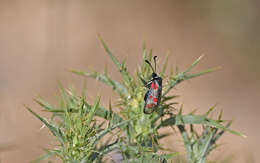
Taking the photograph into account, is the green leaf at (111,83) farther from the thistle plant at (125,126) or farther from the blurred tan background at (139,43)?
the blurred tan background at (139,43)

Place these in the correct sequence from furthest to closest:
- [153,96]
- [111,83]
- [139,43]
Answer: [139,43], [111,83], [153,96]

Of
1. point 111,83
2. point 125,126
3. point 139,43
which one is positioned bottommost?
point 125,126

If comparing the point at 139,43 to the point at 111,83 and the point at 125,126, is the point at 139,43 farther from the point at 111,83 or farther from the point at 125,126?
the point at 125,126

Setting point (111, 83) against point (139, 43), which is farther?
point (139, 43)

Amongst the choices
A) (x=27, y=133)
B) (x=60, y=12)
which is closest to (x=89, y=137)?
(x=27, y=133)

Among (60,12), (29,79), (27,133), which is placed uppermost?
(60,12)

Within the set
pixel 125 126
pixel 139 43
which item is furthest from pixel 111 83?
pixel 139 43

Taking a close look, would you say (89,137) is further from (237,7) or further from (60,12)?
(237,7)
